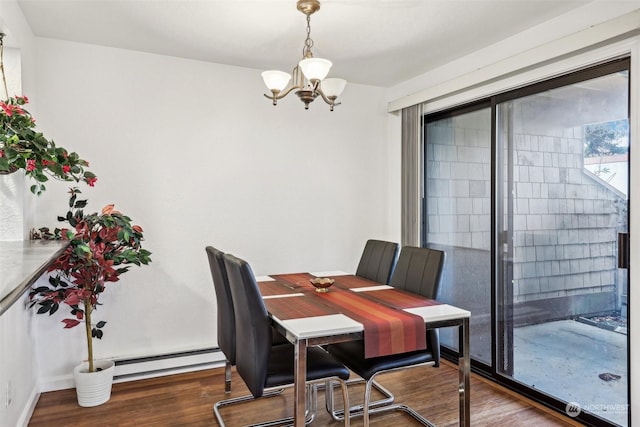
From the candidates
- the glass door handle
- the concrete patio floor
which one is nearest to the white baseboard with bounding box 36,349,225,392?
the concrete patio floor

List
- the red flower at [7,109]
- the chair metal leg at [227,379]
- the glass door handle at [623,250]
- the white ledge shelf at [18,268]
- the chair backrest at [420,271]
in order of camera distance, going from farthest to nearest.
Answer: the chair metal leg at [227,379]
the chair backrest at [420,271]
the glass door handle at [623,250]
the red flower at [7,109]
the white ledge shelf at [18,268]

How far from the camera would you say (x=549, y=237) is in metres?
2.87

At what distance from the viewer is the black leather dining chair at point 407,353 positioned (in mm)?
2299

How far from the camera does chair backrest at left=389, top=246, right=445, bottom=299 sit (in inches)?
104

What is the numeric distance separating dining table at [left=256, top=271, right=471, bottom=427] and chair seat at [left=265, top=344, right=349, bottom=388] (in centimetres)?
14

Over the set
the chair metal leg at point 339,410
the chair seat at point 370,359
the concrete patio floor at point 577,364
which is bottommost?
the chair metal leg at point 339,410

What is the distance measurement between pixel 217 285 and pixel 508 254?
2064 millimetres

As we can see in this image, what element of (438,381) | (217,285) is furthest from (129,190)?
(438,381)

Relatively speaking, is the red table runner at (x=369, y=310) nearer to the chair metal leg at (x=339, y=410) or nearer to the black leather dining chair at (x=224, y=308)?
the black leather dining chair at (x=224, y=308)

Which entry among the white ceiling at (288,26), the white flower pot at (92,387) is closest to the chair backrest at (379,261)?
the white ceiling at (288,26)

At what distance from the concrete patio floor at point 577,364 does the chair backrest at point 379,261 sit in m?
1.02

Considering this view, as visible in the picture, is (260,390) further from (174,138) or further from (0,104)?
(174,138)

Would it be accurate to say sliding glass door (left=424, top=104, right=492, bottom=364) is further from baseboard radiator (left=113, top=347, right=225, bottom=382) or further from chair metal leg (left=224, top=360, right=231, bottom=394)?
baseboard radiator (left=113, top=347, right=225, bottom=382)

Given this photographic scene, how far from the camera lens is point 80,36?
305 cm
